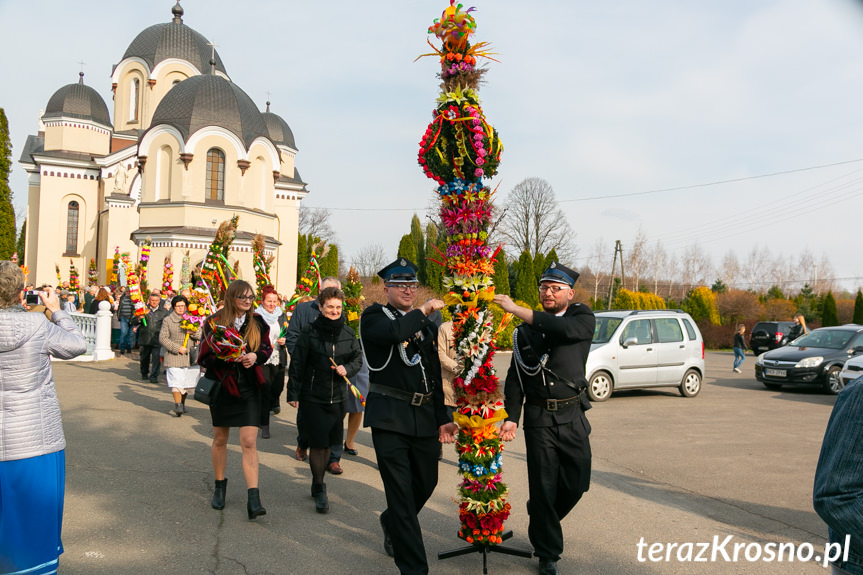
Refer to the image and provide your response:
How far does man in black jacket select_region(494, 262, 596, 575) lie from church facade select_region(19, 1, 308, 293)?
88.3 feet

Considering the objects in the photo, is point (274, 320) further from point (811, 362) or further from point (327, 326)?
point (811, 362)

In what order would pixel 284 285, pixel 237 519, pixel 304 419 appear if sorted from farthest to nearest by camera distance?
pixel 284 285 < pixel 304 419 < pixel 237 519

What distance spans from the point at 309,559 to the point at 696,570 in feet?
9.34

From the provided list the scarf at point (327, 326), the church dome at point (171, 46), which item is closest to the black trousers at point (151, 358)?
the scarf at point (327, 326)

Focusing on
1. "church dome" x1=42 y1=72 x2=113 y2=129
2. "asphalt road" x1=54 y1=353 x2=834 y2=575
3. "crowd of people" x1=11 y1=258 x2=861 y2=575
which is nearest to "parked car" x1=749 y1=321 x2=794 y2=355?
"asphalt road" x1=54 y1=353 x2=834 y2=575

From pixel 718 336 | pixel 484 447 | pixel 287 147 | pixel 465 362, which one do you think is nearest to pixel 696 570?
pixel 484 447

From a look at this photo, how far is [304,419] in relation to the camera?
625cm

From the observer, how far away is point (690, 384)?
14.1 meters

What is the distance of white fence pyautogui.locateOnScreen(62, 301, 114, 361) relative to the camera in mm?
18578

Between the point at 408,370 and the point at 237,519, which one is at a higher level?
the point at 408,370

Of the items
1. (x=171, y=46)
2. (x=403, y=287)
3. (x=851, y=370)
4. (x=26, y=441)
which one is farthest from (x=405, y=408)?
(x=171, y=46)

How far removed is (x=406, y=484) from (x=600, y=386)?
31.7 ft

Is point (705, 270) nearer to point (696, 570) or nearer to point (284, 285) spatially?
point (284, 285)

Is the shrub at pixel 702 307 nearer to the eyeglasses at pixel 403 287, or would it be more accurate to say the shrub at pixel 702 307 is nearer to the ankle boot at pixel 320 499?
the ankle boot at pixel 320 499
